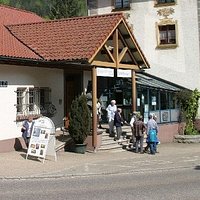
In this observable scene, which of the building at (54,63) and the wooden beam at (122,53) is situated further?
the wooden beam at (122,53)

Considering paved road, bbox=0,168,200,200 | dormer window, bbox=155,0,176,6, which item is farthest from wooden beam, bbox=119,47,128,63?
paved road, bbox=0,168,200,200

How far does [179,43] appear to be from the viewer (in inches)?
1083

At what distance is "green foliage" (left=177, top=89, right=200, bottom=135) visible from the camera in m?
25.5

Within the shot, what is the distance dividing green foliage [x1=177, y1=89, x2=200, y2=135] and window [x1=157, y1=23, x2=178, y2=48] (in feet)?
12.4

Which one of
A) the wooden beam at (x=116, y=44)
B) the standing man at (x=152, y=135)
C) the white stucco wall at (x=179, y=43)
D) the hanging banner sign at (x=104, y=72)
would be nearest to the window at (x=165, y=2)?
the white stucco wall at (x=179, y=43)

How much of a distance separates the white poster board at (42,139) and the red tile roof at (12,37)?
320 centimetres

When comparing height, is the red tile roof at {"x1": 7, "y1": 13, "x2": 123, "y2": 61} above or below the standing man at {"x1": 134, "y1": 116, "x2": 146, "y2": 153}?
above

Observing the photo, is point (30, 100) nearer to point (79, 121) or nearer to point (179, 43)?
point (79, 121)

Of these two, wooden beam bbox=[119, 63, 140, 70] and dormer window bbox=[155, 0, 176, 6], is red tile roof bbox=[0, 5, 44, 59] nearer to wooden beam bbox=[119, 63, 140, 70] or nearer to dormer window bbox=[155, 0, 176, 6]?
wooden beam bbox=[119, 63, 140, 70]

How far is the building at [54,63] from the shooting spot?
17.4m

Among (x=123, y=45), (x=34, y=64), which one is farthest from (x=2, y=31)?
(x=123, y=45)

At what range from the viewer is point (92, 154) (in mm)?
17766

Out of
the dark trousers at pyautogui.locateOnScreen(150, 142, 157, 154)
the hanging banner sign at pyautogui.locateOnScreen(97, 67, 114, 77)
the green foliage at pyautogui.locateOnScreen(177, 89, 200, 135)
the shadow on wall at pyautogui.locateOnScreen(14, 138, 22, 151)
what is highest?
the hanging banner sign at pyautogui.locateOnScreen(97, 67, 114, 77)

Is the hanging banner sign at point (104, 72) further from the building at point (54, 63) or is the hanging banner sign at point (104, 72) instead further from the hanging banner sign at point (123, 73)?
the hanging banner sign at point (123, 73)
